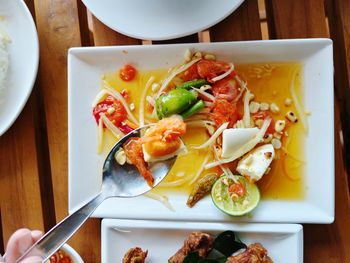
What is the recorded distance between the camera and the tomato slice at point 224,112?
144cm

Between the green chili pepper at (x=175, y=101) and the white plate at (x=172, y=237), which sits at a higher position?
the green chili pepper at (x=175, y=101)

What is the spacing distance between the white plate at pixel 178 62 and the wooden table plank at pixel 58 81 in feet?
0.25

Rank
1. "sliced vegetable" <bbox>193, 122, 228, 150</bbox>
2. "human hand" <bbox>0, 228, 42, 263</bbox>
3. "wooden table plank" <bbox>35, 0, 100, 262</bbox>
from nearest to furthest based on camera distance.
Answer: "human hand" <bbox>0, 228, 42, 263</bbox> < "sliced vegetable" <bbox>193, 122, 228, 150</bbox> < "wooden table plank" <bbox>35, 0, 100, 262</bbox>

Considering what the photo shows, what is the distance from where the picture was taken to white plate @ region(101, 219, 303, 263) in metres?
1.41

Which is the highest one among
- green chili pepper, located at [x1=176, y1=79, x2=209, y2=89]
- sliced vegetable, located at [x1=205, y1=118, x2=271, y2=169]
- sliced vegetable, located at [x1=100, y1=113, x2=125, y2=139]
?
green chili pepper, located at [x1=176, y1=79, x2=209, y2=89]

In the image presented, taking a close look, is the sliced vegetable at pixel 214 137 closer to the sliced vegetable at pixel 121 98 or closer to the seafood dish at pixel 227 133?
the seafood dish at pixel 227 133

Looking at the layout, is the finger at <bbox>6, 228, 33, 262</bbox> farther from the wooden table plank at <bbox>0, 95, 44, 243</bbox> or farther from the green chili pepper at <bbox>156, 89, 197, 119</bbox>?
the green chili pepper at <bbox>156, 89, 197, 119</bbox>

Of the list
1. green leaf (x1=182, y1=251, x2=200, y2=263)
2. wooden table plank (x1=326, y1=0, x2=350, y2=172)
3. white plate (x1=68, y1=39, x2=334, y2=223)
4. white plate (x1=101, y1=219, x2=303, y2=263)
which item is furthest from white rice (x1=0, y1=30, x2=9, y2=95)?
wooden table plank (x1=326, y1=0, x2=350, y2=172)

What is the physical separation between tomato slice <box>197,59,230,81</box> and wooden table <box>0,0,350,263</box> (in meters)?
0.11

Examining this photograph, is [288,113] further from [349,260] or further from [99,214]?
[99,214]

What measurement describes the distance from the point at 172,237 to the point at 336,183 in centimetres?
49

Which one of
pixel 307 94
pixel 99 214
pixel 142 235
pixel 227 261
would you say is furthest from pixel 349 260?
pixel 99 214

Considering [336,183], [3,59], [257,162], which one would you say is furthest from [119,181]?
[336,183]

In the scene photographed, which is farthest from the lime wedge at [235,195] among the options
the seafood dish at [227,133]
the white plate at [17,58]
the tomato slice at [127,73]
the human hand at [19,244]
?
the white plate at [17,58]
